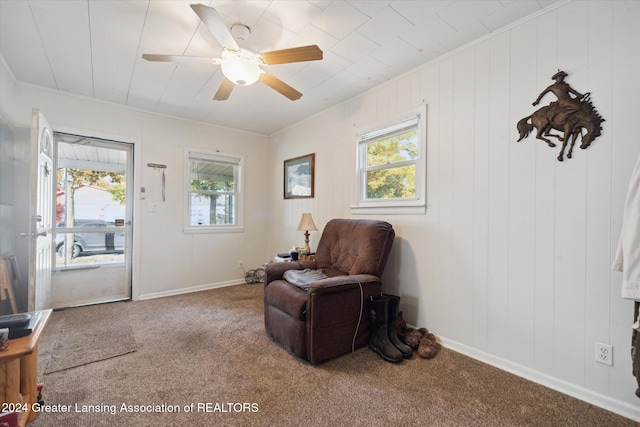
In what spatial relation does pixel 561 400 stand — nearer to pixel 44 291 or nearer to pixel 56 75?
pixel 44 291

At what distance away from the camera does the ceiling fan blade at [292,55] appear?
178cm

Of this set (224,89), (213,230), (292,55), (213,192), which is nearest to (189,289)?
(213,230)

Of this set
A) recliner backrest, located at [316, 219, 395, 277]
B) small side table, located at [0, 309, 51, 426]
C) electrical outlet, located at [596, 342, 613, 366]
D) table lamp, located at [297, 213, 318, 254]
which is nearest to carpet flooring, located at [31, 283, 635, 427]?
small side table, located at [0, 309, 51, 426]

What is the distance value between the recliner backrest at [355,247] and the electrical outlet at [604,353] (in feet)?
4.62

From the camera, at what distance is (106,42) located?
87.5 inches

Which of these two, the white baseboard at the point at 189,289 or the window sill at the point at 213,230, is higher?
the window sill at the point at 213,230

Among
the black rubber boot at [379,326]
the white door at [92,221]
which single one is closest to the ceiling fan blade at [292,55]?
the black rubber boot at [379,326]

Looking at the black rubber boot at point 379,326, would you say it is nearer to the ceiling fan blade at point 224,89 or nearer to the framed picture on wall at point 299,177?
the framed picture on wall at point 299,177

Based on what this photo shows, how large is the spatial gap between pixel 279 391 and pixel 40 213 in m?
2.75

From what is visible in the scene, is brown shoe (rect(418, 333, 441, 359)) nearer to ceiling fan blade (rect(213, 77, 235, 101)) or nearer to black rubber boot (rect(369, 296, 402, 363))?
black rubber boot (rect(369, 296, 402, 363))

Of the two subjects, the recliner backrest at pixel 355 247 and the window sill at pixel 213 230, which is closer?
the recliner backrest at pixel 355 247

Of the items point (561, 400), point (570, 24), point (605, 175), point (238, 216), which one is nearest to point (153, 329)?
point (238, 216)

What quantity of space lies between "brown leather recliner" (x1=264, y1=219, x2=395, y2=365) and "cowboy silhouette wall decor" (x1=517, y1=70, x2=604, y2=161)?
4.32ft

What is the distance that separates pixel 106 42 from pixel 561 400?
4.07 metres
